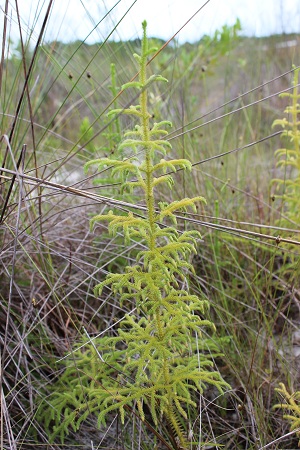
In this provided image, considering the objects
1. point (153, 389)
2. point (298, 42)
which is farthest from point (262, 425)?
point (298, 42)

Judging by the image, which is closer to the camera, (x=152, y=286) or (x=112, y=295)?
(x=152, y=286)

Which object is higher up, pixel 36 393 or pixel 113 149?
pixel 113 149

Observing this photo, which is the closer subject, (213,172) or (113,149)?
(113,149)

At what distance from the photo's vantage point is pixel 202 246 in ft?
7.42

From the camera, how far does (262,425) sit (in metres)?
1.54

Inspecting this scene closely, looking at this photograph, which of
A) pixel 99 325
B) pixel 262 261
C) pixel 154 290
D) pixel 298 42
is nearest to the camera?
pixel 154 290

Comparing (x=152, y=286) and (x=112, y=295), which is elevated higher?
(x=152, y=286)

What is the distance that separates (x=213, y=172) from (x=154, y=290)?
5.30ft

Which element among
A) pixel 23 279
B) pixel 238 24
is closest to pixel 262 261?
pixel 23 279

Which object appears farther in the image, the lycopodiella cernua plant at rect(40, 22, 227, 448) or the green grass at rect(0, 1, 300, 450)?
the green grass at rect(0, 1, 300, 450)

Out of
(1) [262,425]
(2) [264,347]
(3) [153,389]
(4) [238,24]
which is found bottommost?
(1) [262,425]

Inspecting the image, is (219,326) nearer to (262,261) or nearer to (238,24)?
(262,261)

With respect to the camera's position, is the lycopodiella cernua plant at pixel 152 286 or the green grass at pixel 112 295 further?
the green grass at pixel 112 295

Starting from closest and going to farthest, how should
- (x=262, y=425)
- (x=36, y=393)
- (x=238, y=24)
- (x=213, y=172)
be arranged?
(x=262, y=425) < (x=36, y=393) < (x=213, y=172) < (x=238, y=24)
